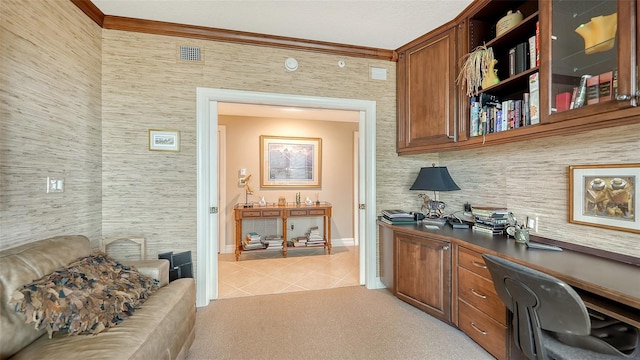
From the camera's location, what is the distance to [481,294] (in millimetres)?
1848

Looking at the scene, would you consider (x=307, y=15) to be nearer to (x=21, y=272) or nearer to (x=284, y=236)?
(x=21, y=272)

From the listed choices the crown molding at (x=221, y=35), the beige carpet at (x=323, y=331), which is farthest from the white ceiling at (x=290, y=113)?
the beige carpet at (x=323, y=331)

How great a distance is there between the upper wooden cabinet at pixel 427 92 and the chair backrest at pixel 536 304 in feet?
4.64

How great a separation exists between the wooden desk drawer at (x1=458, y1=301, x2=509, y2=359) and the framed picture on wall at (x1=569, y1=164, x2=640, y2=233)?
2.92 ft

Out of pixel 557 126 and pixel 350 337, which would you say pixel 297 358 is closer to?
pixel 350 337

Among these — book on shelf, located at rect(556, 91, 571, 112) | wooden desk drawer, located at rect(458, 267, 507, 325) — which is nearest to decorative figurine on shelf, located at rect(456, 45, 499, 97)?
book on shelf, located at rect(556, 91, 571, 112)

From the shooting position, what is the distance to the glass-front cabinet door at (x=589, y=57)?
1188 mm

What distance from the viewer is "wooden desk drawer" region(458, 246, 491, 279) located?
1.82m

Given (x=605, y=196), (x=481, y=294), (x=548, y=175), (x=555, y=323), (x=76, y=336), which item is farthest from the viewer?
(x=548, y=175)

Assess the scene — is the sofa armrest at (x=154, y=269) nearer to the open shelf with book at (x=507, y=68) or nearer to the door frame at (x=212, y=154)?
the door frame at (x=212, y=154)

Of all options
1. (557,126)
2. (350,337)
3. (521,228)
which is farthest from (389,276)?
(557,126)

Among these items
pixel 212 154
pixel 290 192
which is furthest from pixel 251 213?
pixel 212 154

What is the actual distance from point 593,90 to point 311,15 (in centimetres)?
199

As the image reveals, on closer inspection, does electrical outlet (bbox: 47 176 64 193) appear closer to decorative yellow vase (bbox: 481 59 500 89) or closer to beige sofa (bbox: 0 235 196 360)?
beige sofa (bbox: 0 235 196 360)
